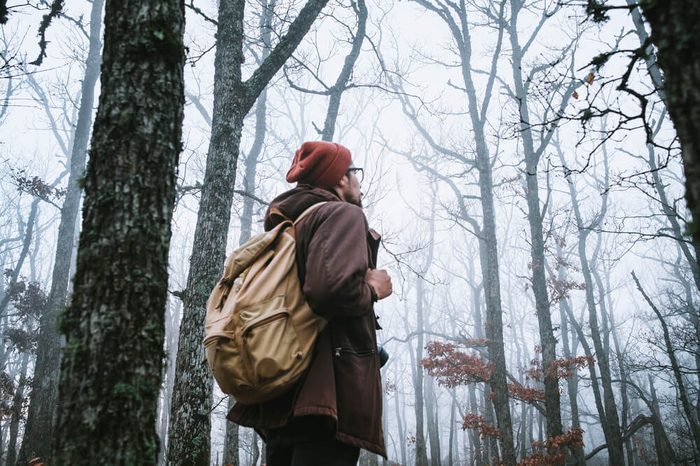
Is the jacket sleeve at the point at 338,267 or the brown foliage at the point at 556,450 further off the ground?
the jacket sleeve at the point at 338,267

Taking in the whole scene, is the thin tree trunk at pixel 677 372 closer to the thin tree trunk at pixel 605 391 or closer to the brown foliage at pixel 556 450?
the thin tree trunk at pixel 605 391

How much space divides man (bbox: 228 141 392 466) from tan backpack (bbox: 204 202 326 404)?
0.23 feet

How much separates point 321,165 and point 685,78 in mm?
1681

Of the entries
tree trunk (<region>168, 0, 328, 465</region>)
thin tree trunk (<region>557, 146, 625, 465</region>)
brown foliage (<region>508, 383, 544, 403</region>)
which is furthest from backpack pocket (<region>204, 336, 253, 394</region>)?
brown foliage (<region>508, 383, 544, 403</region>)

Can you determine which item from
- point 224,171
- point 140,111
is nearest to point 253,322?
point 140,111

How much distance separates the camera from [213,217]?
470cm

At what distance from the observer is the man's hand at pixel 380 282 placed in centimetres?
202

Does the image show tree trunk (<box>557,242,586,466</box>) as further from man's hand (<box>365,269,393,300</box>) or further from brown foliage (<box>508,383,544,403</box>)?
man's hand (<box>365,269,393,300</box>)

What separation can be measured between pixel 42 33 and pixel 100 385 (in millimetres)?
3849

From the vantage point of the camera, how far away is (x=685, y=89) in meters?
1.06

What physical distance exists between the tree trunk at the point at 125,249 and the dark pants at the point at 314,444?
0.58 meters

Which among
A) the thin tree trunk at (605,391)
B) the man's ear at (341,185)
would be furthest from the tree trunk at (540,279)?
the man's ear at (341,185)

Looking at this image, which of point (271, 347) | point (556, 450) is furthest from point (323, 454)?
point (556, 450)

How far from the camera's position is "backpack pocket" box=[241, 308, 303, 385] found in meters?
1.71
